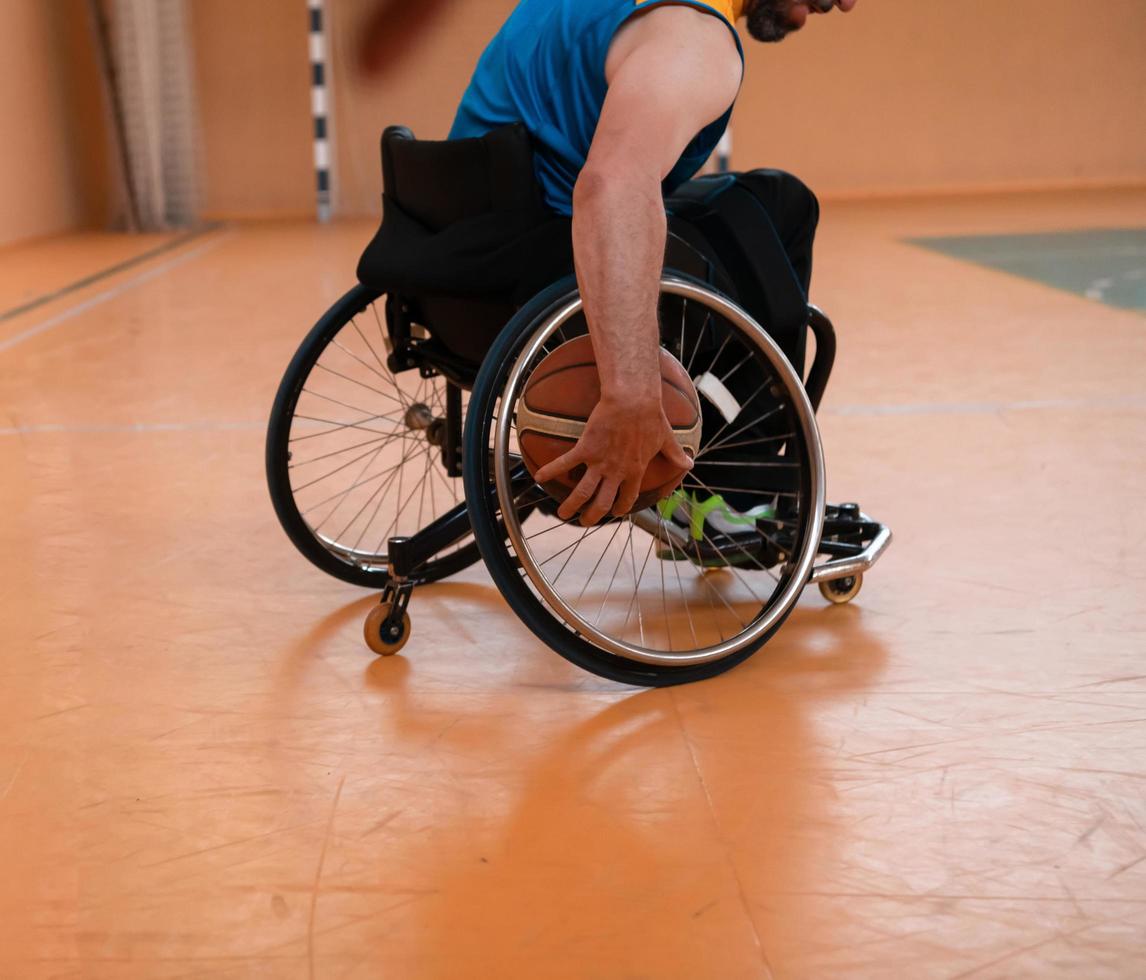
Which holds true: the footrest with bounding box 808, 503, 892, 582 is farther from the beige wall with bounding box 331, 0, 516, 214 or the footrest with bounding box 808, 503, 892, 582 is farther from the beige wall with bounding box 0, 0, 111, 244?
the beige wall with bounding box 331, 0, 516, 214

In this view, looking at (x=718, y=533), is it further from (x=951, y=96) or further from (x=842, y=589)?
(x=951, y=96)

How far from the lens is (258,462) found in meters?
2.55

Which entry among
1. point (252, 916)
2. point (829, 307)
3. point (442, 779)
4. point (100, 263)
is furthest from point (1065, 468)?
point (100, 263)

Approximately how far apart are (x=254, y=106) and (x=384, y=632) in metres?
7.79

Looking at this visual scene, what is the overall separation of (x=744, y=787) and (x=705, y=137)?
2.38 ft

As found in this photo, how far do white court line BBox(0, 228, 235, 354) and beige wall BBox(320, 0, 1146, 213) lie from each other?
9.15 ft

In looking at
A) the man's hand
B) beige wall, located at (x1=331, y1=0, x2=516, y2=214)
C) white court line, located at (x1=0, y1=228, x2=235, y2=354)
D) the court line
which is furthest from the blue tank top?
beige wall, located at (x1=331, y1=0, x2=516, y2=214)

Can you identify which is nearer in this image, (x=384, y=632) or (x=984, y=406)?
(x=384, y=632)

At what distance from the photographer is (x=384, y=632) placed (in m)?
1.62

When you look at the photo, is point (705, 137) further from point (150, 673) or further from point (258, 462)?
point (258, 462)

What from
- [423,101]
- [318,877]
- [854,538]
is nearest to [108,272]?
[423,101]

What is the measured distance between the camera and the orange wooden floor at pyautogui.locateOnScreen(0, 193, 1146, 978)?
3.41ft

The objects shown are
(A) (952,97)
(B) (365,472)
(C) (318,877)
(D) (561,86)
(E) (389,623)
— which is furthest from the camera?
(A) (952,97)

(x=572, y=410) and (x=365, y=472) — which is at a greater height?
(x=572, y=410)
